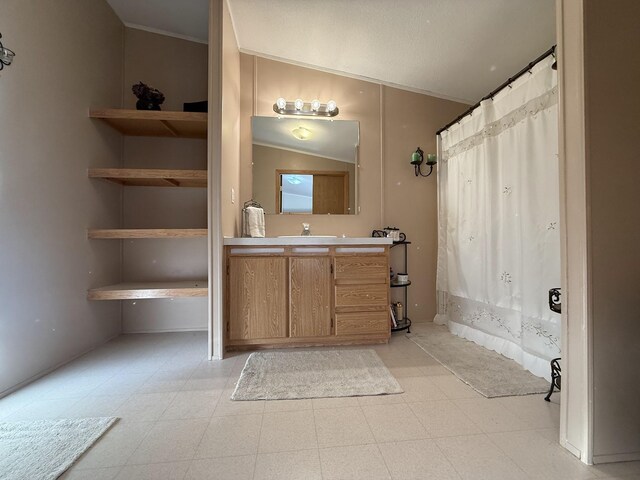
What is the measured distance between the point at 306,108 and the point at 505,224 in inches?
86.2

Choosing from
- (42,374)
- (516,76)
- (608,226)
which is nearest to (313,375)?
(608,226)

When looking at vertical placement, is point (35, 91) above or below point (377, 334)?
above

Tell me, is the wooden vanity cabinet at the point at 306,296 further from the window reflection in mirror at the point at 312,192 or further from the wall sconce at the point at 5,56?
the wall sconce at the point at 5,56

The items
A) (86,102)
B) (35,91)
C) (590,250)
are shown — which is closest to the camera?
(590,250)

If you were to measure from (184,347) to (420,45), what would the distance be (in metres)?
3.39

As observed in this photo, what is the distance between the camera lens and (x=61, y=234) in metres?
2.04

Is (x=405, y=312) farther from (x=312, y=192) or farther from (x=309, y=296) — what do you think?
(x=312, y=192)

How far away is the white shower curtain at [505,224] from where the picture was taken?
1824 mm

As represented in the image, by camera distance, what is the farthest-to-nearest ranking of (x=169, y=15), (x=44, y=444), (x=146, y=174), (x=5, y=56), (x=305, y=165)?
1. (x=305, y=165)
2. (x=169, y=15)
3. (x=146, y=174)
4. (x=5, y=56)
5. (x=44, y=444)

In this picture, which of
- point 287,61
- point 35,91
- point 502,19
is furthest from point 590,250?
point 35,91

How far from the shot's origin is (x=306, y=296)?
2.33 meters

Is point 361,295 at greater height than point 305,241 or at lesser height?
lesser

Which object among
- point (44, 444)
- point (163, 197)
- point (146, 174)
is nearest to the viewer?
point (44, 444)

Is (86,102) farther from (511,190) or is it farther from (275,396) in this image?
(511,190)
